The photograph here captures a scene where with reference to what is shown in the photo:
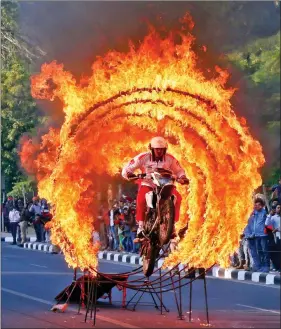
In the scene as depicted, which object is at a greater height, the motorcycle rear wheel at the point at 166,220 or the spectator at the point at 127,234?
the spectator at the point at 127,234

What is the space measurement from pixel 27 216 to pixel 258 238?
1482 centimetres

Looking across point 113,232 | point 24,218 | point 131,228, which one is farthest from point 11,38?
point 131,228

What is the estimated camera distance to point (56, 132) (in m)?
14.2

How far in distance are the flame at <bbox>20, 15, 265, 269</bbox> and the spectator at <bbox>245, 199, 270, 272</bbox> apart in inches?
242

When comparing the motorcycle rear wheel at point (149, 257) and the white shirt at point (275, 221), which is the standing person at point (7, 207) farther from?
the motorcycle rear wheel at point (149, 257)

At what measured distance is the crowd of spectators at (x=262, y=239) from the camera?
21.2 meters

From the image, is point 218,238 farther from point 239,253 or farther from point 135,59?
point 239,253

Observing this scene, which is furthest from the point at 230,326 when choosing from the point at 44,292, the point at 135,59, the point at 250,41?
the point at 250,41

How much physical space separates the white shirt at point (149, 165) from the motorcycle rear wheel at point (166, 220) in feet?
1.23

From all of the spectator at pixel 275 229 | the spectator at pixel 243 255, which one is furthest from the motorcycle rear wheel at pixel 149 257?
the spectator at pixel 243 255

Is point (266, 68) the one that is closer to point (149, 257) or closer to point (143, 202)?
point (143, 202)

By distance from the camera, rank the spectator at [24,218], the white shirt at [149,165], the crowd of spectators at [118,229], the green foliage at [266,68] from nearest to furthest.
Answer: the white shirt at [149,165]
the green foliage at [266,68]
the crowd of spectators at [118,229]
the spectator at [24,218]

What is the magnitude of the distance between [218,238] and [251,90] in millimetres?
9610

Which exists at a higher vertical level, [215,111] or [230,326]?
[215,111]
